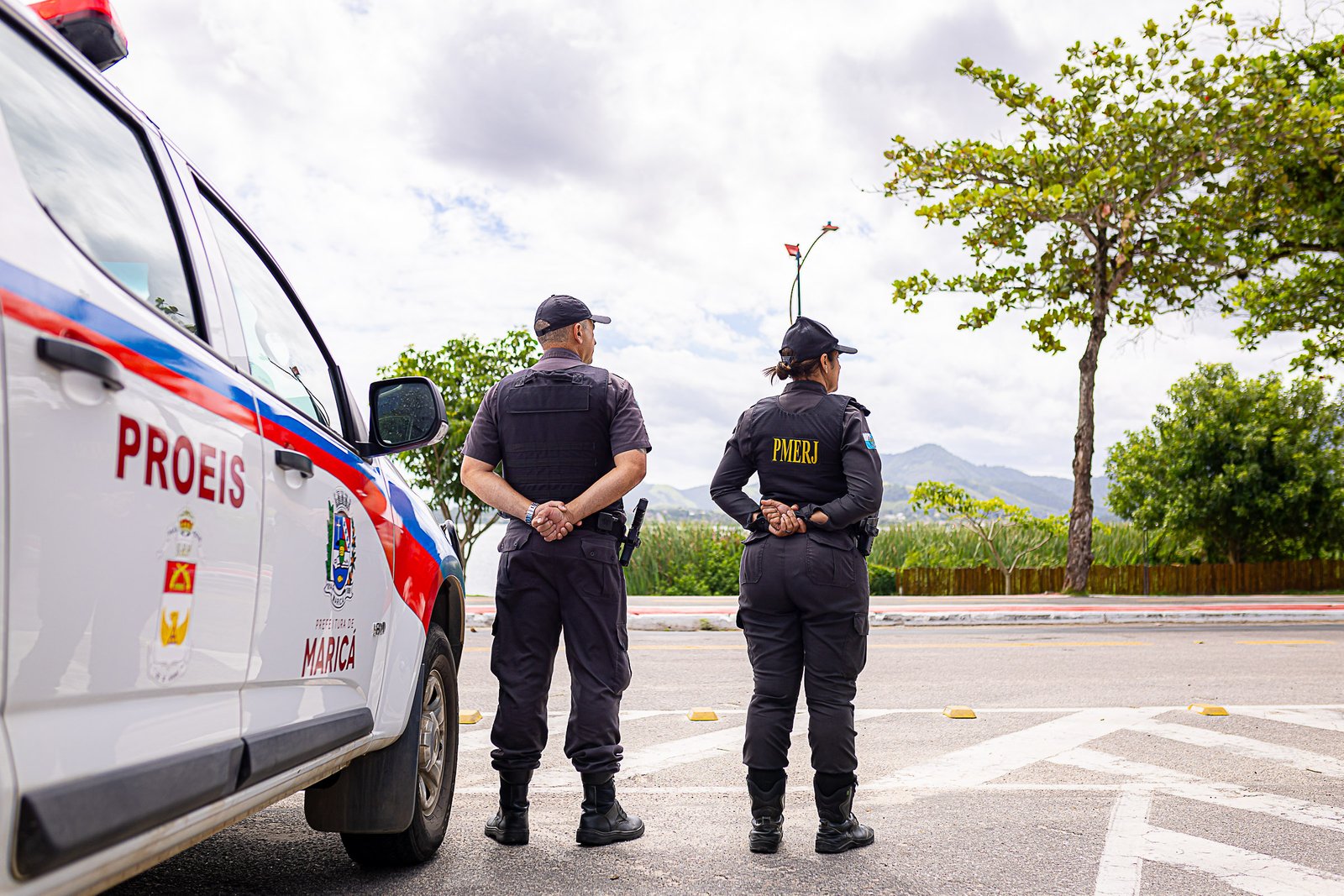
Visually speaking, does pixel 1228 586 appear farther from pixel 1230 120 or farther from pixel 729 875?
pixel 729 875

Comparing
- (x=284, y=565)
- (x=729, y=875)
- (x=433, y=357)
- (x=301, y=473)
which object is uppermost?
(x=433, y=357)

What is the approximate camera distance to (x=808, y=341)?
454cm

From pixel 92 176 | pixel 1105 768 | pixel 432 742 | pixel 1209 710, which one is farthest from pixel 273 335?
pixel 1209 710

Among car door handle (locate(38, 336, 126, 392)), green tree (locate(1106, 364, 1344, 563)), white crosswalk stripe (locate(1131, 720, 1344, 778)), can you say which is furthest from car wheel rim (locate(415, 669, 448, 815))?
green tree (locate(1106, 364, 1344, 563))

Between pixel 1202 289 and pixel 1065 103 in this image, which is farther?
pixel 1202 289

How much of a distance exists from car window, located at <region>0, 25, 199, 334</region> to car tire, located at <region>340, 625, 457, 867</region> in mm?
1832

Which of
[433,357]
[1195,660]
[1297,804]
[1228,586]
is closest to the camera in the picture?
[1297,804]

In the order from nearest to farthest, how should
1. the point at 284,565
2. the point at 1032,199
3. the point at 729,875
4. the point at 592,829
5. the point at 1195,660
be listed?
the point at 284,565
the point at 729,875
the point at 592,829
the point at 1195,660
the point at 1032,199

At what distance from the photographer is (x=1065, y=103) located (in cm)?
1867

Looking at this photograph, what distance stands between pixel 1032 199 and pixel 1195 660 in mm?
9860

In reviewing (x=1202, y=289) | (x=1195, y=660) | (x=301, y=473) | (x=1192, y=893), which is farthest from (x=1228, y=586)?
(x=301, y=473)

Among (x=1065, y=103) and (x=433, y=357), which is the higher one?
(x=1065, y=103)

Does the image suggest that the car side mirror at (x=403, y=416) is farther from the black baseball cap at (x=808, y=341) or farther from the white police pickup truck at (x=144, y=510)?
the black baseball cap at (x=808, y=341)

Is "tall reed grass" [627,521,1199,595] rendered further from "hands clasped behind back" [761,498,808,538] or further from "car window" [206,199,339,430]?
"car window" [206,199,339,430]
